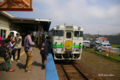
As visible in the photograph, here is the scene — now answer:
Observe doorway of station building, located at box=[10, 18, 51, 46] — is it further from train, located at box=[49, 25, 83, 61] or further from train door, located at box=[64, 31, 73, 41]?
train door, located at box=[64, 31, 73, 41]

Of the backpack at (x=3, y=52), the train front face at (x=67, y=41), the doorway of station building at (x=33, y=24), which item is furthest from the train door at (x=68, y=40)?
the doorway of station building at (x=33, y=24)

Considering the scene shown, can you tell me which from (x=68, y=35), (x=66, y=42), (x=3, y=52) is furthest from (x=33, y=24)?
(x=3, y=52)

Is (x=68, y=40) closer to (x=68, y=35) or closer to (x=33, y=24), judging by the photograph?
(x=68, y=35)

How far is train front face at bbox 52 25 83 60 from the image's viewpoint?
7714 millimetres

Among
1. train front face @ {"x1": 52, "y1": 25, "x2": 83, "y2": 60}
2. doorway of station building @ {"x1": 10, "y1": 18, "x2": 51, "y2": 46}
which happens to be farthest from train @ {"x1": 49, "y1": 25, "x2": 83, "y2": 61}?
doorway of station building @ {"x1": 10, "y1": 18, "x2": 51, "y2": 46}

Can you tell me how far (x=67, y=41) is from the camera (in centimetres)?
782

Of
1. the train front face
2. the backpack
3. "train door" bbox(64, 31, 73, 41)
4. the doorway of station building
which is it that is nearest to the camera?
the backpack

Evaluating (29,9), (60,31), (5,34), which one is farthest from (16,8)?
(5,34)

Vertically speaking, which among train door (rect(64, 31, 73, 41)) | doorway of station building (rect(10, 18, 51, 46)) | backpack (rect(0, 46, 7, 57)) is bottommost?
backpack (rect(0, 46, 7, 57))

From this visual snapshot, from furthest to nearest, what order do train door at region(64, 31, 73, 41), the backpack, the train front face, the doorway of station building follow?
the doorway of station building < train door at region(64, 31, 73, 41) < the train front face < the backpack

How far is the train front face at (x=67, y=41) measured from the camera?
25.3 feet

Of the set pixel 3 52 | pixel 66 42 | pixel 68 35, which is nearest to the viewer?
pixel 3 52

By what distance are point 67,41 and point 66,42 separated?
12 cm

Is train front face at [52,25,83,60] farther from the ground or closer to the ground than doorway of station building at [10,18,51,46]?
closer to the ground
